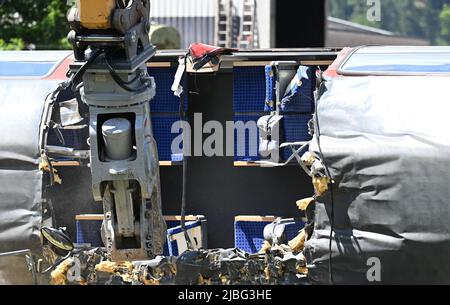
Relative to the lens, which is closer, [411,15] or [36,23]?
[36,23]

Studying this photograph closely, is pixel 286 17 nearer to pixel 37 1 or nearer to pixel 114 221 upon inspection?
pixel 37 1

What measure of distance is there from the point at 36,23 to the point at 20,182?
1359cm

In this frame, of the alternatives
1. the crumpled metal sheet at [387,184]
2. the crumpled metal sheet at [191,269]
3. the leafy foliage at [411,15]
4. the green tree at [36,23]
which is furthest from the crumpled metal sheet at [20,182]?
the leafy foliage at [411,15]

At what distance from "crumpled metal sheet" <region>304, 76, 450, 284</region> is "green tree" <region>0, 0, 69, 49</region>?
538 inches

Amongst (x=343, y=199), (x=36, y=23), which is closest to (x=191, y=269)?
(x=343, y=199)

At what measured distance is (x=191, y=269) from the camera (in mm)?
9188

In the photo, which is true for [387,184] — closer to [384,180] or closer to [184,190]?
[384,180]

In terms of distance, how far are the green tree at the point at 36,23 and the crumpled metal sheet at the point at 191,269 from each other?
42.2 ft

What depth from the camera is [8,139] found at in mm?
9211

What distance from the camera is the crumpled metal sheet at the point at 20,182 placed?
9.09m

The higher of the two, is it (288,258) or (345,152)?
(345,152)

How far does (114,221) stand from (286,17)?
13.1 meters
